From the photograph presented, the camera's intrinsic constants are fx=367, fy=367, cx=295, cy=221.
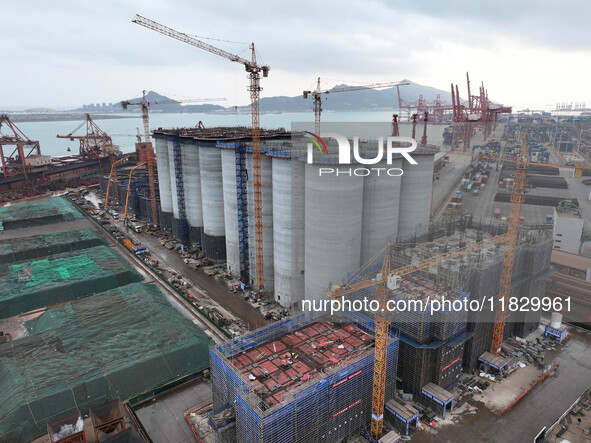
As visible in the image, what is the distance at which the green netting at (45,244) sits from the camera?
6200 centimetres

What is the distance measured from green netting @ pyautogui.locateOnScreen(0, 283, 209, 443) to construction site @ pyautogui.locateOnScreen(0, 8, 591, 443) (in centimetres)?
19

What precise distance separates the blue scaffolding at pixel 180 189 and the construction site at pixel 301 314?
0.94 ft

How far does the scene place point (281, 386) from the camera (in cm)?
2795

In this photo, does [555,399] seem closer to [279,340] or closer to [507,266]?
[507,266]

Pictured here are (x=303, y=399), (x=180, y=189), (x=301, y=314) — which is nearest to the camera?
(x=303, y=399)

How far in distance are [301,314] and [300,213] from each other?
14.1m

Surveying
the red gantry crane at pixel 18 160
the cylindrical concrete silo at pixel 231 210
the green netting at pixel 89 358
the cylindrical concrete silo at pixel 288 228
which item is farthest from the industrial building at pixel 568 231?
the red gantry crane at pixel 18 160

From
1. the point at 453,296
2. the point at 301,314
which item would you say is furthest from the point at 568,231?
the point at 301,314

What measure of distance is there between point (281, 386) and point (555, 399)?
27774mm

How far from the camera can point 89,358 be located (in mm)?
36031

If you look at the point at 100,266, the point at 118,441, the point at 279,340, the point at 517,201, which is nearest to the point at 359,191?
the point at 517,201

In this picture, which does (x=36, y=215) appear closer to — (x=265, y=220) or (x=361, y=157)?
(x=265, y=220)

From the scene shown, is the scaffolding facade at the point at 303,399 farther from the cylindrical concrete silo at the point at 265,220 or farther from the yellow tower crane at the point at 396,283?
the cylindrical concrete silo at the point at 265,220

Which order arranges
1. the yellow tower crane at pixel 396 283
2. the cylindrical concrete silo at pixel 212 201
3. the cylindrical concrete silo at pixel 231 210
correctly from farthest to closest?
the cylindrical concrete silo at pixel 212 201
the cylindrical concrete silo at pixel 231 210
the yellow tower crane at pixel 396 283
